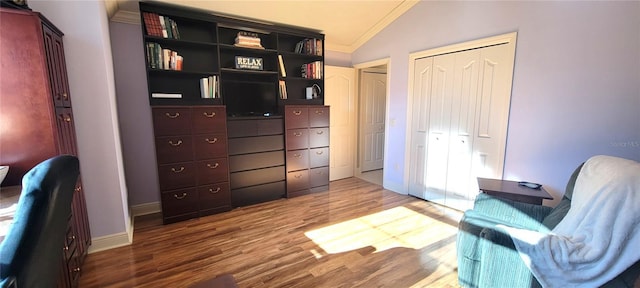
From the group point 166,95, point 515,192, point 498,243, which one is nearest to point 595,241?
point 498,243

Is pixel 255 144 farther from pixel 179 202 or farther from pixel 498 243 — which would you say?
pixel 498 243

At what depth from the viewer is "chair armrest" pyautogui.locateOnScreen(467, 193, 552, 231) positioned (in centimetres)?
182

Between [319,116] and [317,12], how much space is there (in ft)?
4.31

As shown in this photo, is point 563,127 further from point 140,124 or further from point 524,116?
point 140,124

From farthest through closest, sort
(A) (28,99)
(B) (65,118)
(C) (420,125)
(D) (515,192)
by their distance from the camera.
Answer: (C) (420,125), (D) (515,192), (B) (65,118), (A) (28,99)

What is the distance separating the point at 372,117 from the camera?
4.75m

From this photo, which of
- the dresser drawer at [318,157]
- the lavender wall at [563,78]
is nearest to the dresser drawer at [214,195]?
the dresser drawer at [318,157]

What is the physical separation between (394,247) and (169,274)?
1.82 meters

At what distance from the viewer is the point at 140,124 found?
2910mm

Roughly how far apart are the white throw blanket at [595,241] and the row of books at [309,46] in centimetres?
307

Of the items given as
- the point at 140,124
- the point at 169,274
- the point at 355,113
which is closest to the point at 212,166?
the point at 140,124

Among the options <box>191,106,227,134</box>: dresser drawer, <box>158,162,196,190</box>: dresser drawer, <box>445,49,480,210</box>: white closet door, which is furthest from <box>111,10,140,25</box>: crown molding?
<box>445,49,480,210</box>: white closet door

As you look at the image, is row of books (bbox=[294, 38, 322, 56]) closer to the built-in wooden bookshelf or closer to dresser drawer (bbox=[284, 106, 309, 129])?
the built-in wooden bookshelf

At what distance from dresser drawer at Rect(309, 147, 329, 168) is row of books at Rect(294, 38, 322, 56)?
1.37 meters
